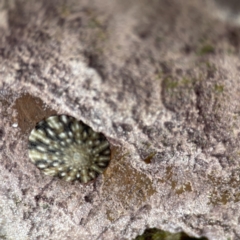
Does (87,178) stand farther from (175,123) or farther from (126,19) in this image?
(126,19)

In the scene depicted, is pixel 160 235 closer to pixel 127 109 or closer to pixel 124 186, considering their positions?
pixel 124 186

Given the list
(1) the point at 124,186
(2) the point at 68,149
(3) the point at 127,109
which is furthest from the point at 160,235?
(3) the point at 127,109

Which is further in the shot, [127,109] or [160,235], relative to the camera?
[160,235]

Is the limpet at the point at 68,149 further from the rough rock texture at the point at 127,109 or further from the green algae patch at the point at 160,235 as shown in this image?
the green algae patch at the point at 160,235

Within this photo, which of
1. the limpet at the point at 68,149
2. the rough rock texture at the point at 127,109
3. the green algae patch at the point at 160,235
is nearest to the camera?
the rough rock texture at the point at 127,109

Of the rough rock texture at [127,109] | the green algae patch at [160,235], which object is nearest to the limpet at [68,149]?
the rough rock texture at [127,109]

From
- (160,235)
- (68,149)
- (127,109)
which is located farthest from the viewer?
(160,235)
